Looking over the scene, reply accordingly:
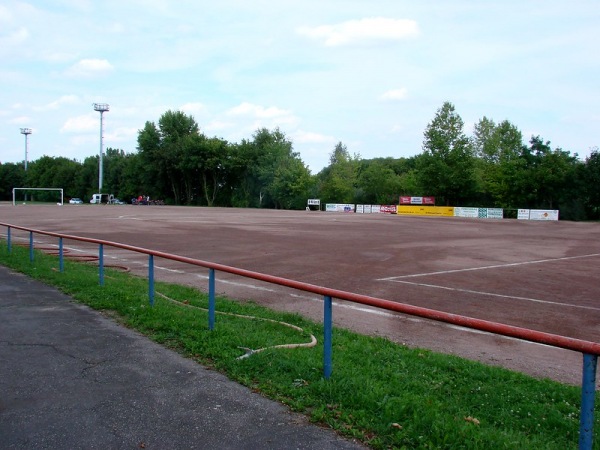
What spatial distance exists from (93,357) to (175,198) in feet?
359

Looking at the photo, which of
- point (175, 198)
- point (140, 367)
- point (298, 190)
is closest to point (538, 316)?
point (140, 367)

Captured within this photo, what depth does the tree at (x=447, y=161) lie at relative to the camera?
7794cm

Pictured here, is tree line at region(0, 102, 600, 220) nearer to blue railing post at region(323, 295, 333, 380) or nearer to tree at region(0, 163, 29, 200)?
tree at region(0, 163, 29, 200)

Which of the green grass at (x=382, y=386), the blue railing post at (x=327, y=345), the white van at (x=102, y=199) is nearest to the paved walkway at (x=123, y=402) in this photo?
the green grass at (x=382, y=386)

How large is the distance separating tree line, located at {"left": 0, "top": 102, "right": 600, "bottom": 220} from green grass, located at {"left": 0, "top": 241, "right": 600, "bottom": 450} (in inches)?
2511

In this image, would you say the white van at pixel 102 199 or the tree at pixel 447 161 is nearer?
the tree at pixel 447 161

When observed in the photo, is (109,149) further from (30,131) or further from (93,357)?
(93,357)

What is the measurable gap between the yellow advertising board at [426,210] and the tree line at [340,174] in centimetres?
419

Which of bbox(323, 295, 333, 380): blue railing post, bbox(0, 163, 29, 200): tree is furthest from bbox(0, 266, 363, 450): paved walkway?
bbox(0, 163, 29, 200): tree

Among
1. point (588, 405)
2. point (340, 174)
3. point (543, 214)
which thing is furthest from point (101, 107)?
point (588, 405)

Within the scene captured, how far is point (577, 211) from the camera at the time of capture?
63.3 m

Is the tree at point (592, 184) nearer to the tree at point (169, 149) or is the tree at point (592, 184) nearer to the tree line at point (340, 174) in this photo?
the tree line at point (340, 174)

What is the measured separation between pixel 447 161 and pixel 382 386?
257 feet

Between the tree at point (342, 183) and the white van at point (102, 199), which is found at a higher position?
the tree at point (342, 183)
